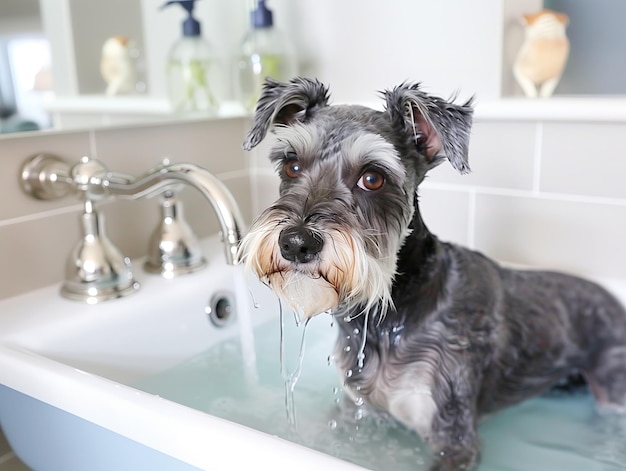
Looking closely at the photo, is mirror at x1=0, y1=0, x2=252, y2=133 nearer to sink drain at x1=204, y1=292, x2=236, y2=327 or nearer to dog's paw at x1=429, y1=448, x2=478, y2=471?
sink drain at x1=204, y1=292, x2=236, y2=327

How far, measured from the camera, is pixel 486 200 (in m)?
1.54

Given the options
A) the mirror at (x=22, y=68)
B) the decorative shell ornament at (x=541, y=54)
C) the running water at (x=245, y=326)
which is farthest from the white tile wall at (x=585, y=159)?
the mirror at (x=22, y=68)

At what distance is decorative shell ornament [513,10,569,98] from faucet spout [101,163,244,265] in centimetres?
73

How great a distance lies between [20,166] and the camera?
4.26ft

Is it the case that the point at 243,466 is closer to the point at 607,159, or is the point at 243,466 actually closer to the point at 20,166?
the point at 20,166

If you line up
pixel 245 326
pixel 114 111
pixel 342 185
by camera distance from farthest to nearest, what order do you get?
pixel 114 111, pixel 245 326, pixel 342 185

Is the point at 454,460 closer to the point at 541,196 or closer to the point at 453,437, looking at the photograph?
the point at 453,437

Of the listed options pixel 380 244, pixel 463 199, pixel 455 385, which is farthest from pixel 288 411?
pixel 463 199

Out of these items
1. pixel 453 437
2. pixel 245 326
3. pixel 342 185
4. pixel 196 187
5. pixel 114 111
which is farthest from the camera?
pixel 114 111

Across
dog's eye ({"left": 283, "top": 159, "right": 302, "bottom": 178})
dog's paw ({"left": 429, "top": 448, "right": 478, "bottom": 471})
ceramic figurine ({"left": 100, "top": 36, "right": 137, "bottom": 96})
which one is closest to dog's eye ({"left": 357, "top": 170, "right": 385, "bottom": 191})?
dog's eye ({"left": 283, "top": 159, "right": 302, "bottom": 178})

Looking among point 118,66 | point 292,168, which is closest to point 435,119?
point 292,168

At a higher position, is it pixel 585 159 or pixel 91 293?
pixel 585 159

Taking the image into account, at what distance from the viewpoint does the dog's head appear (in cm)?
89

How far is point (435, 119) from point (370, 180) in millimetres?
128
